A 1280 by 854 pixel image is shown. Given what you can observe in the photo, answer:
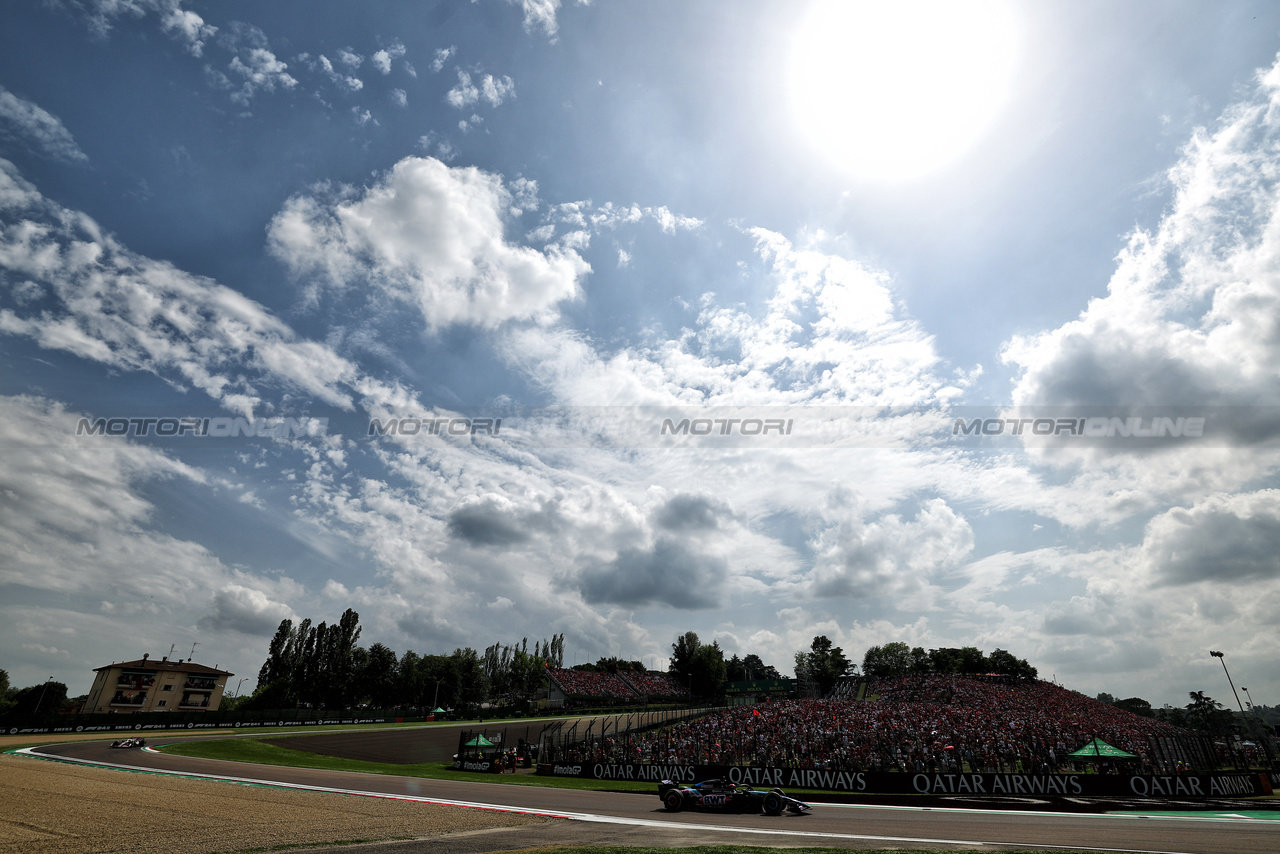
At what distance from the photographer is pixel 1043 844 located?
14.7 metres

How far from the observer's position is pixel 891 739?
37.0 m

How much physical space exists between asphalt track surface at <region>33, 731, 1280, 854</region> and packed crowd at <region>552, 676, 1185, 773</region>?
628 centimetres

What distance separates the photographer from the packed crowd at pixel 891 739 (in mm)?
28312

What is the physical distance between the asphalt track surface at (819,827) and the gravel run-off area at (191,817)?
6.12 feet

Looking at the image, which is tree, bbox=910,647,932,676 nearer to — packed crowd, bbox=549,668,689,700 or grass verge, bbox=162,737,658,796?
packed crowd, bbox=549,668,689,700

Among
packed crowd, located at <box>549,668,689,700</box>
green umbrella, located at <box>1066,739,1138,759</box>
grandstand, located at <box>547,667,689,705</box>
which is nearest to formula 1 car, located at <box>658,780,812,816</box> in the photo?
green umbrella, located at <box>1066,739,1138,759</box>

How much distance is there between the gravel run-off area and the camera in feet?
45.2

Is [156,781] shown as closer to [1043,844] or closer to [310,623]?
[1043,844]

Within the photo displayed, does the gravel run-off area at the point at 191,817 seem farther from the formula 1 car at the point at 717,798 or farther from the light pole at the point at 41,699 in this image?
the light pole at the point at 41,699

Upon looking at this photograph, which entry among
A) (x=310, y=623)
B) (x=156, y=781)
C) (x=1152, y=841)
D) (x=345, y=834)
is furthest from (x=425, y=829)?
(x=310, y=623)

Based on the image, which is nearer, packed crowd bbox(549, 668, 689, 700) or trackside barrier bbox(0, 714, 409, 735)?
trackside barrier bbox(0, 714, 409, 735)

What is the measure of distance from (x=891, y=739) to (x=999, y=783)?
41.2 ft

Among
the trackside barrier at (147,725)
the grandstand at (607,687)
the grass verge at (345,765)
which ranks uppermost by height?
the grandstand at (607,687)

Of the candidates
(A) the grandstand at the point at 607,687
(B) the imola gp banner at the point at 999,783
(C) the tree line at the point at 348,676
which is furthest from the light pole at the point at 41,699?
(B) the imola gp banner at the point at 999,783
